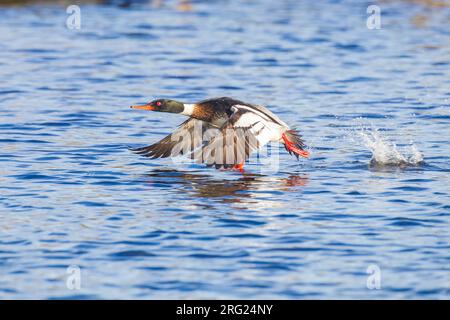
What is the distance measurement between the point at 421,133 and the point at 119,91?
6.59 meters

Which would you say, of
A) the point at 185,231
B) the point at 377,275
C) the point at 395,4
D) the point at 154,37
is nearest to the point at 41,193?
the point at 185,231

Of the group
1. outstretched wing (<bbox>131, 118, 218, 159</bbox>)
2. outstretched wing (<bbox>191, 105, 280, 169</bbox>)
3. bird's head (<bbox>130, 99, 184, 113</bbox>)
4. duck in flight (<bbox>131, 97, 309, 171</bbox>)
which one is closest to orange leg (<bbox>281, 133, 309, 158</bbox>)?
duck in flight (<bbox>131, 97, 309, 171</bbox>)

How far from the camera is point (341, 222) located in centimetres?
1129

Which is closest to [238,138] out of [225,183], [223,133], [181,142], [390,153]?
[223,133]

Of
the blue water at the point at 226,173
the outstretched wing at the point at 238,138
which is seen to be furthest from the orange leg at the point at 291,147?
the outstretched wing at the point at 238,138

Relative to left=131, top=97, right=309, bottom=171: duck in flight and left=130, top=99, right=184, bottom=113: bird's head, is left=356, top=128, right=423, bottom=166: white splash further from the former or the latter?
left=130, top=99, right=184, bottom=113: bird's head

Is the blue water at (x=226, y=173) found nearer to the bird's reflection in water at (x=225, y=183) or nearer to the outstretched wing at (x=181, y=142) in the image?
the bird's reflection in water at (x=225, y=183)

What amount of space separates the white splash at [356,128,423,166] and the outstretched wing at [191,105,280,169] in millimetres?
1629

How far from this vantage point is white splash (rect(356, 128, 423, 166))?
1423 centimetres

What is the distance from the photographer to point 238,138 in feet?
42.7

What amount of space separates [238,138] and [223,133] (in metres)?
0.20

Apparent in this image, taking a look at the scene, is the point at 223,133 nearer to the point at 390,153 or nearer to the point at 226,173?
the point at 226,173

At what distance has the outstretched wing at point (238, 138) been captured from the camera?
12.7m
